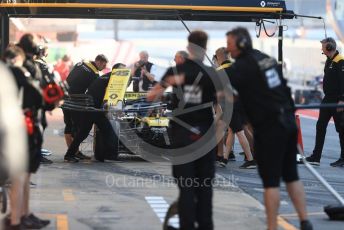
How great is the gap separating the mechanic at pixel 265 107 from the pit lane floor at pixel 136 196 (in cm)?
120

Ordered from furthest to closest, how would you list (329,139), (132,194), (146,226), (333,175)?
(329,139)
(333,175)
(132,194)
(146,226)

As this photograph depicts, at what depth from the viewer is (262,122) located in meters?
7.62

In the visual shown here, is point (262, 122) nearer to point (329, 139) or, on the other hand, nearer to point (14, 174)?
point (14, 174)

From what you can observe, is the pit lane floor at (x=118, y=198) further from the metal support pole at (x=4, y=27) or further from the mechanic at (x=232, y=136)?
the metal support pole at (x=4, y=27)

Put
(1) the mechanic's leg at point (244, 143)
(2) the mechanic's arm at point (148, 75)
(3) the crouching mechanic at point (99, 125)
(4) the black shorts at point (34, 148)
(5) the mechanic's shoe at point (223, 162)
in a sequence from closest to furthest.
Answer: (4) the black shorts at point (34, 148), (1) the mechanic's leg at point (244, 143), (5) the mechanic's shoe at point (223, 162), (3) the crouching mechanic at point (99, 125), (2) the mechanic's arm at point (148, 75)

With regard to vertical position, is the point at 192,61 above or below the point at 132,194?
above

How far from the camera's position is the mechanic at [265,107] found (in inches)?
297

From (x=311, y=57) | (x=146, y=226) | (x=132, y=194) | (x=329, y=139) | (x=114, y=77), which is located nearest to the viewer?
(x=146, y=226)

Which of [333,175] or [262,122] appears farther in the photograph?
[333,175]

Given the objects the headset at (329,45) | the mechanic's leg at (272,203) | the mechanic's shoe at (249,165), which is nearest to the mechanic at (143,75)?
the mechanic's shoe at (249,165)

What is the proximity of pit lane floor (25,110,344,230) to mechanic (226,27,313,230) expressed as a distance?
3.93 ft

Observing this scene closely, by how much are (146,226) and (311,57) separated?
40.1 metres

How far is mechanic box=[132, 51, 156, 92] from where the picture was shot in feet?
52.2

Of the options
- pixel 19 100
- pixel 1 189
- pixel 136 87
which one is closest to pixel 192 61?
pixel 19 100
